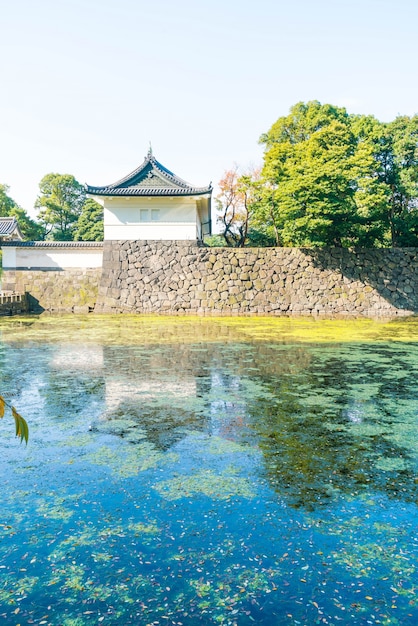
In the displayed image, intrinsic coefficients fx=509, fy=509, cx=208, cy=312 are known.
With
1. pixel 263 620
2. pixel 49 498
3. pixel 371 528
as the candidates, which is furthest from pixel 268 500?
pixel 49 498

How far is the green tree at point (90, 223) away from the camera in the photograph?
28859 millimetres

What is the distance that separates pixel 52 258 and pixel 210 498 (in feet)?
55.2

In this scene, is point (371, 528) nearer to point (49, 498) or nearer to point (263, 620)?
point (263, 620)

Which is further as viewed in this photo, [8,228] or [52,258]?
[8,228]

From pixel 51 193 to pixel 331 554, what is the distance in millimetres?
31357

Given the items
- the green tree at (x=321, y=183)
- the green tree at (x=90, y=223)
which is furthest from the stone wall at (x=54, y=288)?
the green tree at (x=90, y=223)

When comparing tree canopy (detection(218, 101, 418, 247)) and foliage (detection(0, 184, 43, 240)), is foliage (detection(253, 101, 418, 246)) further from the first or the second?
foliage (detection(0, 184, 43, 240))

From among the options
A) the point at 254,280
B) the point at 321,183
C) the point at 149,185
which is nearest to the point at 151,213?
the point at 149,185

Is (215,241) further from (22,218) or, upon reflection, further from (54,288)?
(54,288)

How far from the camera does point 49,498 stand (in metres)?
3.07

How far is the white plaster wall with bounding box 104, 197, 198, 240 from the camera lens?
713 inches

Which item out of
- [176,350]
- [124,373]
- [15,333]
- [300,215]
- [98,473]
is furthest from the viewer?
[300,215]

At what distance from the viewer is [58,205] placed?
30.6 m

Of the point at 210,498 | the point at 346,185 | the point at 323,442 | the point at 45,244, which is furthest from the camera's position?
the point at 45,244
